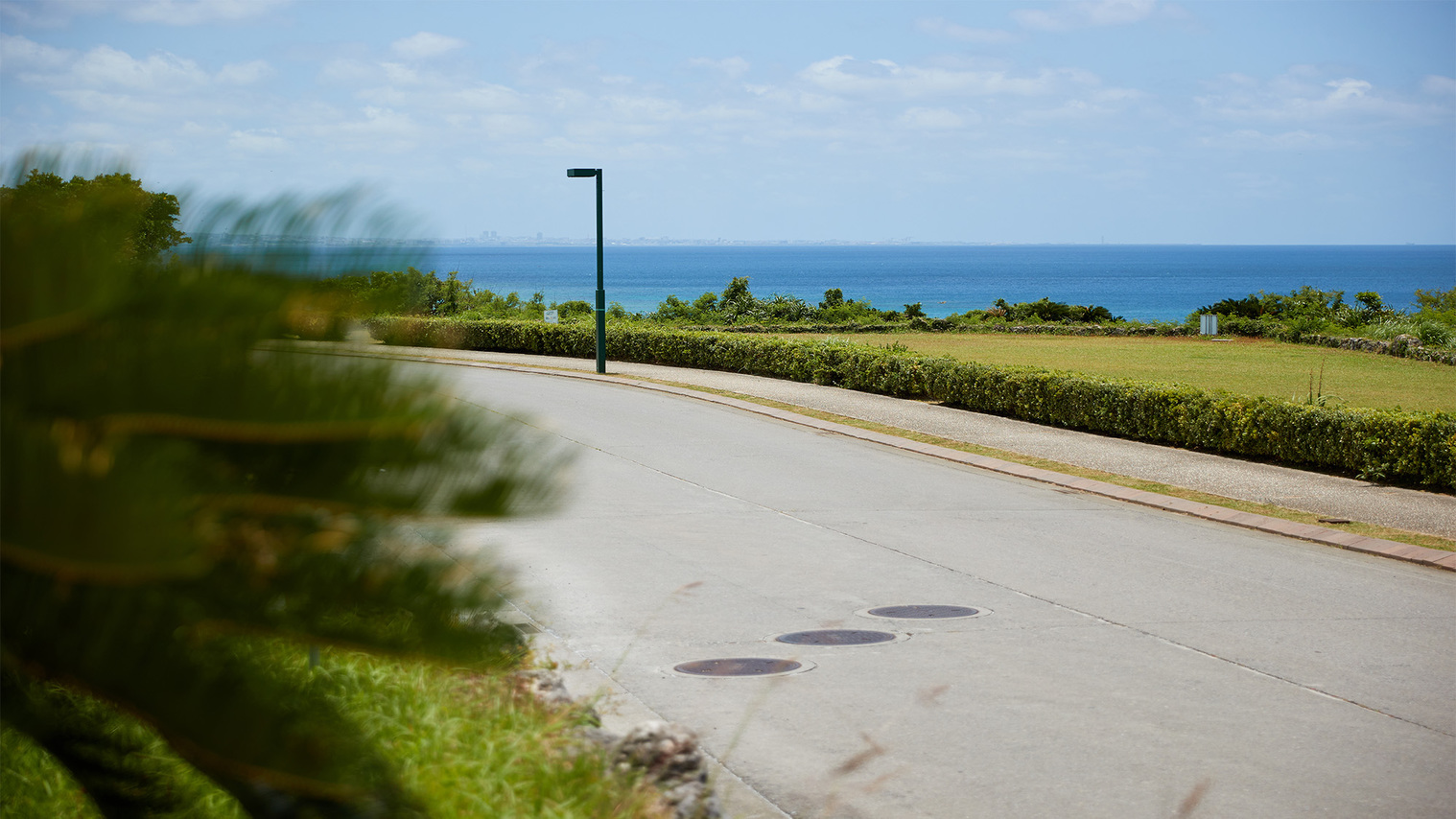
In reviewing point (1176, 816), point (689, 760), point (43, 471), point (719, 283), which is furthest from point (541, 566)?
point (719, 283)

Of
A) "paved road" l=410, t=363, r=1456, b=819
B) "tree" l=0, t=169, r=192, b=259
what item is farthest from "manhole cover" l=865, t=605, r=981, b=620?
"tree" l=0, t=169, r=192, b=259

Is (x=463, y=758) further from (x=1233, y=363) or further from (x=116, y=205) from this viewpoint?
(x=1233, y=363)

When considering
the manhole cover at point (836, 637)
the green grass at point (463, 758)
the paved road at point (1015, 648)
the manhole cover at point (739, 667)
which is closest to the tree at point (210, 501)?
the paved road at point (1015, 648)

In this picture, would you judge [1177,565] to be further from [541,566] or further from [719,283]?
[719,283]

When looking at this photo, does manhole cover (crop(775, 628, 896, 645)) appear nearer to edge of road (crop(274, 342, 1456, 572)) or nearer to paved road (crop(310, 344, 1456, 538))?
edge of road (crop(274, 342, 1456, 572))

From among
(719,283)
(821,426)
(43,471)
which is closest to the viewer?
(43,471)

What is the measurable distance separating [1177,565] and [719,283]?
6739 inches

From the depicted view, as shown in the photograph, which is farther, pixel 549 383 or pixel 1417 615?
pixel 549 383

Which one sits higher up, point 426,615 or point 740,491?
point 426,615

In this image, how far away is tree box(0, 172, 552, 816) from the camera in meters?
1.15

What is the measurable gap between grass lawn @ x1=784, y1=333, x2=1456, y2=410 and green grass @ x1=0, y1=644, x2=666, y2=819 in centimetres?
1516

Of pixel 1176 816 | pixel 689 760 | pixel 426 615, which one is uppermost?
pixel 426 615

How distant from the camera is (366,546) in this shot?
1433 mm

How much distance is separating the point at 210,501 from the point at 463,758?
3527 mm
